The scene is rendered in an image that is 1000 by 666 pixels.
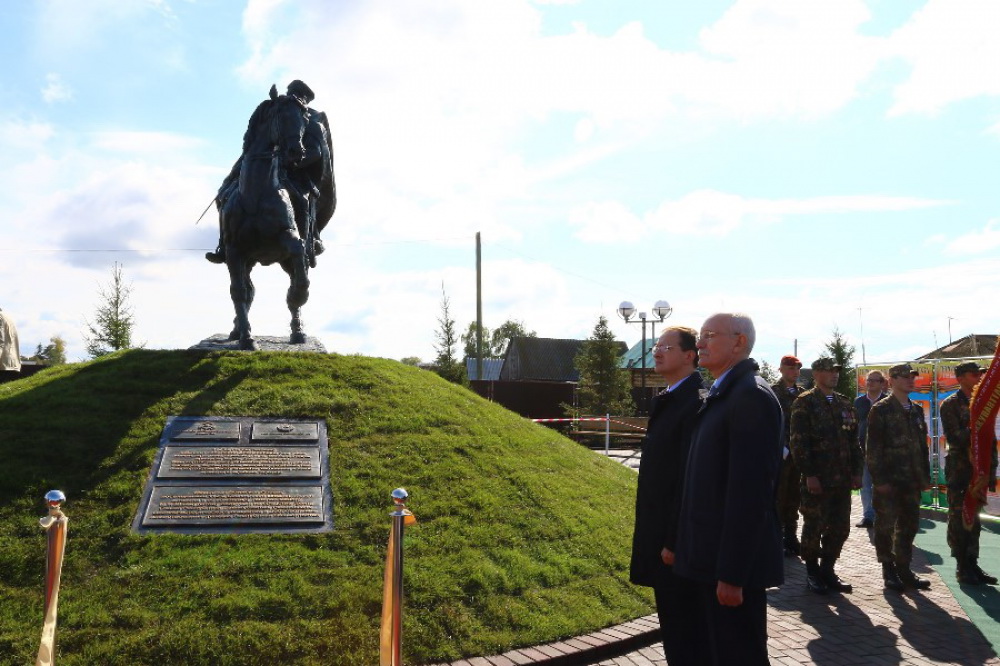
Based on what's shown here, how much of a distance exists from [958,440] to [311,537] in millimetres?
6576

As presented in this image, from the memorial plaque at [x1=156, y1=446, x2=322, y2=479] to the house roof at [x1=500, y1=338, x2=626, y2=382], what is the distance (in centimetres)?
5498

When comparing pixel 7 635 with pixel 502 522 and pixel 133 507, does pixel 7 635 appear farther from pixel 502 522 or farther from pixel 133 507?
pixel 502 522

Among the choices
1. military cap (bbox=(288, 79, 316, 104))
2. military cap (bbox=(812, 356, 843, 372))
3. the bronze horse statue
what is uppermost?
military cap (bbox=(288, 79, 316, 104))

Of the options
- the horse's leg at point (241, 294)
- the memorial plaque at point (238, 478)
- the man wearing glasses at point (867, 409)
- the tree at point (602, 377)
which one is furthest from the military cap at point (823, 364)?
the tree at point (602, 377)

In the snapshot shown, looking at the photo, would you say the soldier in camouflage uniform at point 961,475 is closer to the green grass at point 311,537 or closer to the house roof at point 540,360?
the green grass at point 311,537

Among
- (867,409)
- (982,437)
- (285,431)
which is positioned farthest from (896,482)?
(285,431)

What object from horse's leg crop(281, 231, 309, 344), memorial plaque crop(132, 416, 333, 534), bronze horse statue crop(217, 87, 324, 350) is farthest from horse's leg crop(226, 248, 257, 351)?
memorial plaque crop(132, 416, 333, 534)

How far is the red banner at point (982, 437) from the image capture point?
764cm

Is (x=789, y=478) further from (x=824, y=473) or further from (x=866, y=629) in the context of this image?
(x=866, y=629)

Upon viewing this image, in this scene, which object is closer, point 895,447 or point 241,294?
point 895,447

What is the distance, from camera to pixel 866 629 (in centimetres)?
612

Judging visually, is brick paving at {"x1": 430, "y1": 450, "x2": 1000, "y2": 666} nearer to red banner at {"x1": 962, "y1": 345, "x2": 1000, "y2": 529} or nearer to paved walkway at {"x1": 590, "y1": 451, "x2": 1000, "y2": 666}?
paved walkway at {"x1": 590, "y1": 451, "x2": 1000, "y2": 666}

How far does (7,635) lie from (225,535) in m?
1.63

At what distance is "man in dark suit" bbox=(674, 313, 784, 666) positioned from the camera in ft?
11.5
